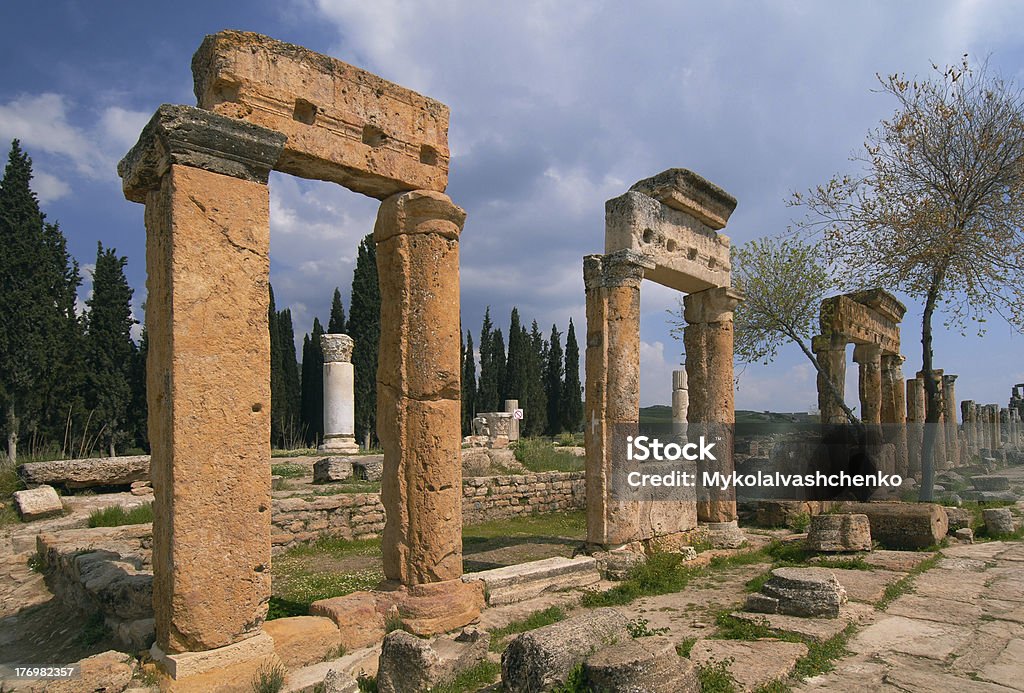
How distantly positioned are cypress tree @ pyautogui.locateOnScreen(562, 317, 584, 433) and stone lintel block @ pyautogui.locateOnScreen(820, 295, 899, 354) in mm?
23441

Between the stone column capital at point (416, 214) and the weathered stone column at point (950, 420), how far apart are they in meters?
24.8

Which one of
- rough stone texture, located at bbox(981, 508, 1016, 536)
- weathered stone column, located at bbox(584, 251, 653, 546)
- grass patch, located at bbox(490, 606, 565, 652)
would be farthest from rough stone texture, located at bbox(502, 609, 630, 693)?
rough stone texture, located at bbox(981, 508, 1016, 536)

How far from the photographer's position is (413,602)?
558cm

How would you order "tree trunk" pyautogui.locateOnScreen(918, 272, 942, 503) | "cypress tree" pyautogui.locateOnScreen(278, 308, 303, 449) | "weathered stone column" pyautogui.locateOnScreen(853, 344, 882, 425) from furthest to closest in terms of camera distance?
"cypress tree" pyautogui.locateOnScreen(278, 308, 303, 449), "weathered stone column" pyautogui.locateOnScreen(853, 344, 882, 425), "tree trunk" pyautogui.locateOnScreen(918, 272, 942, 503)

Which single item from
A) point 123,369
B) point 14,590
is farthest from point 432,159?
point 123,369

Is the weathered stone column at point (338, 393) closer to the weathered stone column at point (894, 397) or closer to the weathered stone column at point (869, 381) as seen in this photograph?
the weathered stone column at point (869, 381)

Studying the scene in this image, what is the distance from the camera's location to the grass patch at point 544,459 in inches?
654

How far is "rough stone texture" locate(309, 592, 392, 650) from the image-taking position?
5.18 metres

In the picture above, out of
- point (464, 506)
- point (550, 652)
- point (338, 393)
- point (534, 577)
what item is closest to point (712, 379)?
point (534, 577)

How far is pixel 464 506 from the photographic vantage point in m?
12.6

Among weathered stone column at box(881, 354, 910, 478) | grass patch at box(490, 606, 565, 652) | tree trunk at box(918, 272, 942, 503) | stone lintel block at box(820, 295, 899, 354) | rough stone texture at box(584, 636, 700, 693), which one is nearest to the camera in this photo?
rough stone texture at box(584, 636, 700, 693)

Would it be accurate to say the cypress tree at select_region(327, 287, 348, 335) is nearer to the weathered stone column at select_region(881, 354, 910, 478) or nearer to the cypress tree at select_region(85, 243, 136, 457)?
the cypress tree at select_region(85, 243, 136, 457)

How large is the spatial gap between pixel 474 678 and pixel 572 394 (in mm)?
36459

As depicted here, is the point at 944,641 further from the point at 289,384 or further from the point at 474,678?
the point at 289,384
